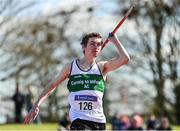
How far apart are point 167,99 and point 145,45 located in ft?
13.5

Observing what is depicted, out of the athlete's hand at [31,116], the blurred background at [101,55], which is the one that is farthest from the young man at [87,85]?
the blurred background at [101,55]

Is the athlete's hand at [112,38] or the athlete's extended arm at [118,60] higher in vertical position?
the athlete's hand at [112,38]

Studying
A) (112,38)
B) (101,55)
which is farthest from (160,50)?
(112,38)

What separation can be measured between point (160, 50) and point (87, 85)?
3998 centimetres

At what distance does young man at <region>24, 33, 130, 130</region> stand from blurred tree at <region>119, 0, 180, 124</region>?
1497 inches

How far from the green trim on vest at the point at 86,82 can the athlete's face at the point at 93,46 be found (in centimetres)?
26

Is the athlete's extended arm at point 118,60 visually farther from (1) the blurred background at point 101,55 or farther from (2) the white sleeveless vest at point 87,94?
(1) the blurred background at point 101,55

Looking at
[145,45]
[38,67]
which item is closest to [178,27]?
[145,45]

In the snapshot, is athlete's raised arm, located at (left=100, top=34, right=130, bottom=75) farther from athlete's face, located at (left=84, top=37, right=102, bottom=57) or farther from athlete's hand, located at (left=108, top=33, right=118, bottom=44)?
athlete's face, located at (left=84, top=37, right=102, bottom=57)

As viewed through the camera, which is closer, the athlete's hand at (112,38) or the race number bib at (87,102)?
the race number bib at (87,102)

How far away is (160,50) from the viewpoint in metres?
47.4

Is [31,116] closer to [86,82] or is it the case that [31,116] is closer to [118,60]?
[86,82]

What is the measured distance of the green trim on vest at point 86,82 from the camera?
7.71 m

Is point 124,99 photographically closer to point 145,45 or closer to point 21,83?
point 145,45
